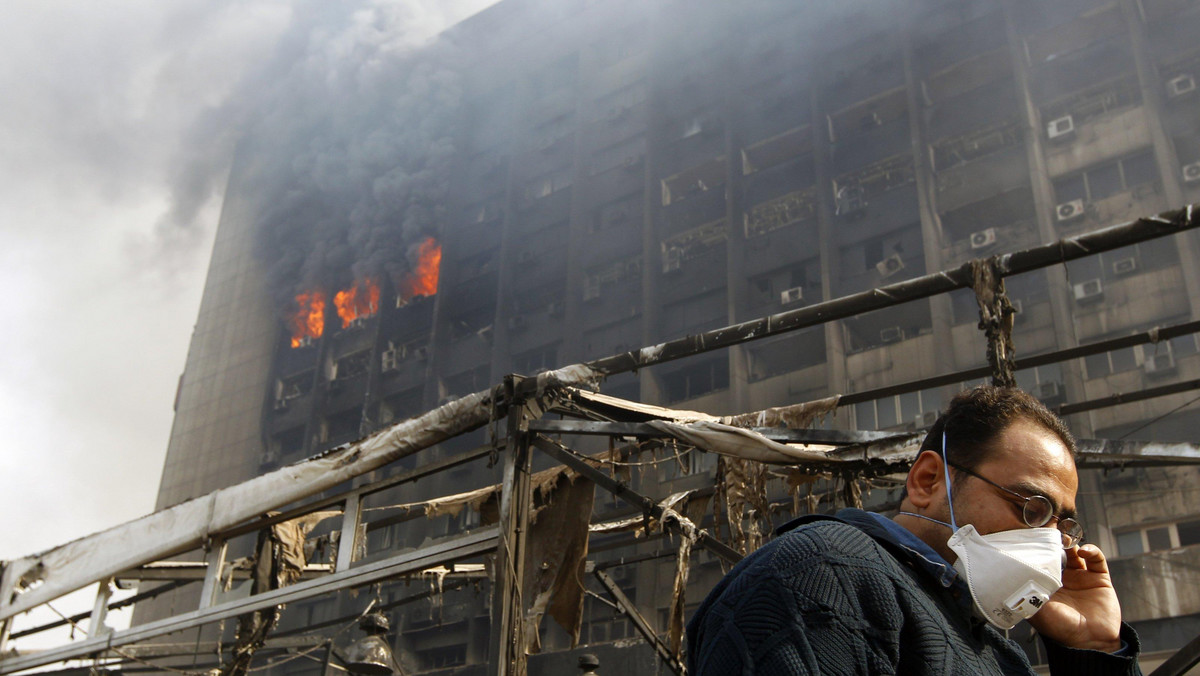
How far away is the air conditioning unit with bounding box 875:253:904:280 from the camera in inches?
1147

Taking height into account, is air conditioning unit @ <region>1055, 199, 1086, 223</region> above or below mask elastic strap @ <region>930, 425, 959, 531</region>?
above

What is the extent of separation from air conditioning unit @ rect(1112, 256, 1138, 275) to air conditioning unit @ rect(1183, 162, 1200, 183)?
277cm

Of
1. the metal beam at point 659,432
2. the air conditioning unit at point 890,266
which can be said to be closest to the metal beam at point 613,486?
the metal beam at point 659,432

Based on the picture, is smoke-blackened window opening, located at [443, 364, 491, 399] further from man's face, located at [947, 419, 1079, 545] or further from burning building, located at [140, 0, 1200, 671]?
man's face, located at [947, 419, 1079, 545]

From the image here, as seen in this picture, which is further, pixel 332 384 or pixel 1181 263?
pixel 332 384

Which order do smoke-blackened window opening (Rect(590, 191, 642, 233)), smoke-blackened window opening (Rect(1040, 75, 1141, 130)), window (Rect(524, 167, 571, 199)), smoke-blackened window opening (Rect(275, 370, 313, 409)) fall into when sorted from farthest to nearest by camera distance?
smoke-blackened window opening (Rect(275, 370, 313, 409)) < window (Rect(524, 167, 571, 199)) < smoke-blackened window opening (Rect(590, 191, 642, 233)) < smoke-blackened window opening (Rect(1040, 75, 1141, 130))


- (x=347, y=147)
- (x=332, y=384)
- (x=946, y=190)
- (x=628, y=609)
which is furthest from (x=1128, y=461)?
(x=347, y=147)

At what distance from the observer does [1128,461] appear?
20.7ft

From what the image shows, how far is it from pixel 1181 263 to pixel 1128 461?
21698 millimetres

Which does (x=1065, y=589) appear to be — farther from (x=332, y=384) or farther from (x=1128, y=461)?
(x=332, y=384)

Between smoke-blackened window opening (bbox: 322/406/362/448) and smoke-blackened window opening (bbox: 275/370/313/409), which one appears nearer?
smoke-blackened window opening (bbox: 322/406/362/448)

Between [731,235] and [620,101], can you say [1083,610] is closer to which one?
[731,235]

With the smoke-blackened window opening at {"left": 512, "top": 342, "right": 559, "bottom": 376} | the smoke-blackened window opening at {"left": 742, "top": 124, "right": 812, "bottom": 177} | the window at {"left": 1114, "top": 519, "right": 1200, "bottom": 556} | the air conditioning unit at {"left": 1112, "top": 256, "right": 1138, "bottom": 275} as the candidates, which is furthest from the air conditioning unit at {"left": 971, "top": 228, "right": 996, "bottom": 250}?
the smoke-blackened window opening at {"left": 512, "top": 342, "right": 559, "bottom": 376}

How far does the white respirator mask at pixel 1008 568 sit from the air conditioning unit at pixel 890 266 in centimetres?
2851
